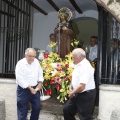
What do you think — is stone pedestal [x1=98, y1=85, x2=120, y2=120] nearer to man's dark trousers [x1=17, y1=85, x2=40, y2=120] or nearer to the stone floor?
the stone floor

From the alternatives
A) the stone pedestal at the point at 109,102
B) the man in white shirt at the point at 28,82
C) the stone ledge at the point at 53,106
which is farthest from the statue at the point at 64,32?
the stone pedestal at the point at 109,102

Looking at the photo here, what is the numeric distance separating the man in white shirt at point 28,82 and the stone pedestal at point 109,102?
1.22 m

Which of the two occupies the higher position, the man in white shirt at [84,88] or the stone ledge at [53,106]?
the man in white shirt at [84,88]

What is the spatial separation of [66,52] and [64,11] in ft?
3.34

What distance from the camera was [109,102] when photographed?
4.89 meters

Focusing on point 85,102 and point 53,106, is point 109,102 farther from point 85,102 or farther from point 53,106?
point 53,106

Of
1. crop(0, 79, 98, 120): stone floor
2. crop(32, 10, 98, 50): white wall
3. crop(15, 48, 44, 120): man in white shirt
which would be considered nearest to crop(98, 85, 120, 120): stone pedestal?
crop(0, 79, 98, 120): stone floor

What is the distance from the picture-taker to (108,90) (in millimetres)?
4883

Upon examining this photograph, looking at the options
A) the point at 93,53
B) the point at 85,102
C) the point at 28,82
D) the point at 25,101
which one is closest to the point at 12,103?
the point at 25,101

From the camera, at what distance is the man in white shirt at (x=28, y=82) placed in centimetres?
462

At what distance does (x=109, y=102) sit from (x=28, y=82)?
1562 mm

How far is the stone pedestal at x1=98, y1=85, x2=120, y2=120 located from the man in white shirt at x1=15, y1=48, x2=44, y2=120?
48.2 inches

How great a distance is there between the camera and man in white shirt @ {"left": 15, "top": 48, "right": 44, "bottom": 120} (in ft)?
15.2

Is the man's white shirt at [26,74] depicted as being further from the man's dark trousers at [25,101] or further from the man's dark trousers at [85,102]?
the man's dark trousers at [85,102]
